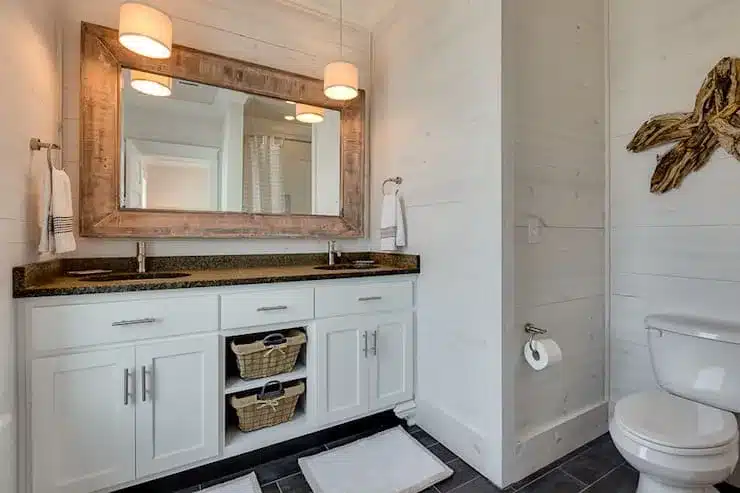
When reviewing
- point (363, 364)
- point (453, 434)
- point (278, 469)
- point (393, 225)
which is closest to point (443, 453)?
point (453, 434)

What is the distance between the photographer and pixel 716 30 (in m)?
1.62

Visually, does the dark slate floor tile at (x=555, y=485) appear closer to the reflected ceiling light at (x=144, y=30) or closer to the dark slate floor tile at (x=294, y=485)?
the dark slate floor tile at (x=294, y=485)

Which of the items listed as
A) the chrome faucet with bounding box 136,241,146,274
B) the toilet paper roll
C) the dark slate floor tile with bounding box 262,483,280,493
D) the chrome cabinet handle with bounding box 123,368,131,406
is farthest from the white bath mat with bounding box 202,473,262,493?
the toilet paper roll

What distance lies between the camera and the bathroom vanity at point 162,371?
51.9 inches

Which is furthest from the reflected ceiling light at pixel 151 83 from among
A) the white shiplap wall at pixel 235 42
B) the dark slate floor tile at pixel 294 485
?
the dark slate floor tile at pixel 294 485

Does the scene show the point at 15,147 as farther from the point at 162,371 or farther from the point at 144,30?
the point at 162,371

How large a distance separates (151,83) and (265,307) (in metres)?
1.37

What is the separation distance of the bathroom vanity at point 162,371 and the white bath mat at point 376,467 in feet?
0.51

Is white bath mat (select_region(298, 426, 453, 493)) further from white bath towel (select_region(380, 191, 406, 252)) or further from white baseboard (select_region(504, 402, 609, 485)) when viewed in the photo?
white bath towel (select_region(380, 191, 406, 252))

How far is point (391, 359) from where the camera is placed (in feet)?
6.82

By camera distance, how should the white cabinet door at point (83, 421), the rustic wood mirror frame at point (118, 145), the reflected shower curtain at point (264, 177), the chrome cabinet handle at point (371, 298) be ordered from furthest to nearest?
the reflected shower curtain at point (264, 177) → the chrome cabinet handle at point (371, 298) → the rustic wood mirror frame at point (118, 145) → the white cabinet door at point (83, 421)

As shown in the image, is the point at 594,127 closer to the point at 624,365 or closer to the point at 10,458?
the point at 624,365

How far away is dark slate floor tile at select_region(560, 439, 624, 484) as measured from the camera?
167 cm

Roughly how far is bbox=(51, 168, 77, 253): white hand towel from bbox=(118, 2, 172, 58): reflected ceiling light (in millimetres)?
687
